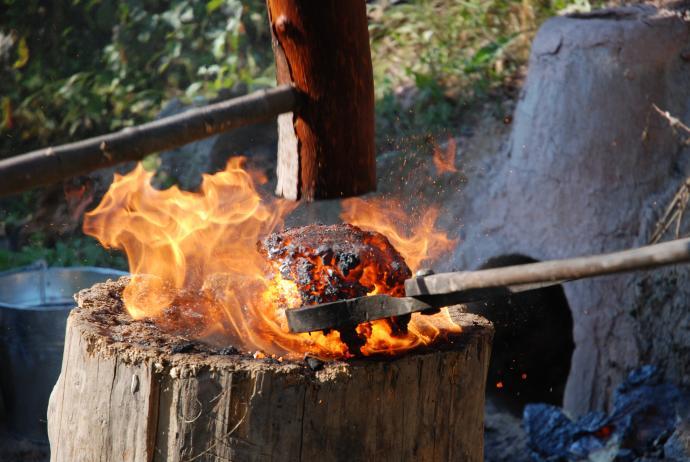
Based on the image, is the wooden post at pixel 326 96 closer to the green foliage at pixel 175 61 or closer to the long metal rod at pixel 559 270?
the long metal rod at pixel 559 270

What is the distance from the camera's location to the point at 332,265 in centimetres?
251

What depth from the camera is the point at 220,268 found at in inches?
117

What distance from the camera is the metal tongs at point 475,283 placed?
70.2 inches

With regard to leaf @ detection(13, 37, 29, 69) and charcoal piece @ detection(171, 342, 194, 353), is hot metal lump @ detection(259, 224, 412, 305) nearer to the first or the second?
charcoal piece @ detection(171, 342, 194, 353)

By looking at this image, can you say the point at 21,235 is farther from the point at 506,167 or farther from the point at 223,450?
the point at 223,450

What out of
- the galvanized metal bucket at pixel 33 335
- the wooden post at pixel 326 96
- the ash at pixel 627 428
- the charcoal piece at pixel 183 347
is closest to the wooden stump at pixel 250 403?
the charcoal piece at pixel 183 347

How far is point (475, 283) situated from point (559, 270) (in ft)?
0.68

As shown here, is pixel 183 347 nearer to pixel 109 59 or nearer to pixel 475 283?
pixel 475 283

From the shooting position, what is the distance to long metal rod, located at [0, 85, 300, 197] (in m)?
1.91

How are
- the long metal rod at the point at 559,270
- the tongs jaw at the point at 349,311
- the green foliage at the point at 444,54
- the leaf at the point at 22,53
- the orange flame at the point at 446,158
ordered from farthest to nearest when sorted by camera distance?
the leaf at the point at 22,53, the green foliage at the point at 444,54, the orange flame at the point at 446,158, the tongs jaw at the point at 349,311, the long metal rod at the point at 559,270

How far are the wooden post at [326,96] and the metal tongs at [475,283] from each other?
24.1 inches

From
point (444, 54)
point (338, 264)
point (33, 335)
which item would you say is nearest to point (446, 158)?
point (444, 54)

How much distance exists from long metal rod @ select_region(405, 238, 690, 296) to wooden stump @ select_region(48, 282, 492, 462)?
0.96ft

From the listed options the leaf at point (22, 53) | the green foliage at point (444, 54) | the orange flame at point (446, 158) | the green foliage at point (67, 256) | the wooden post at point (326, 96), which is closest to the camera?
the wooden post at point (326, 96)
